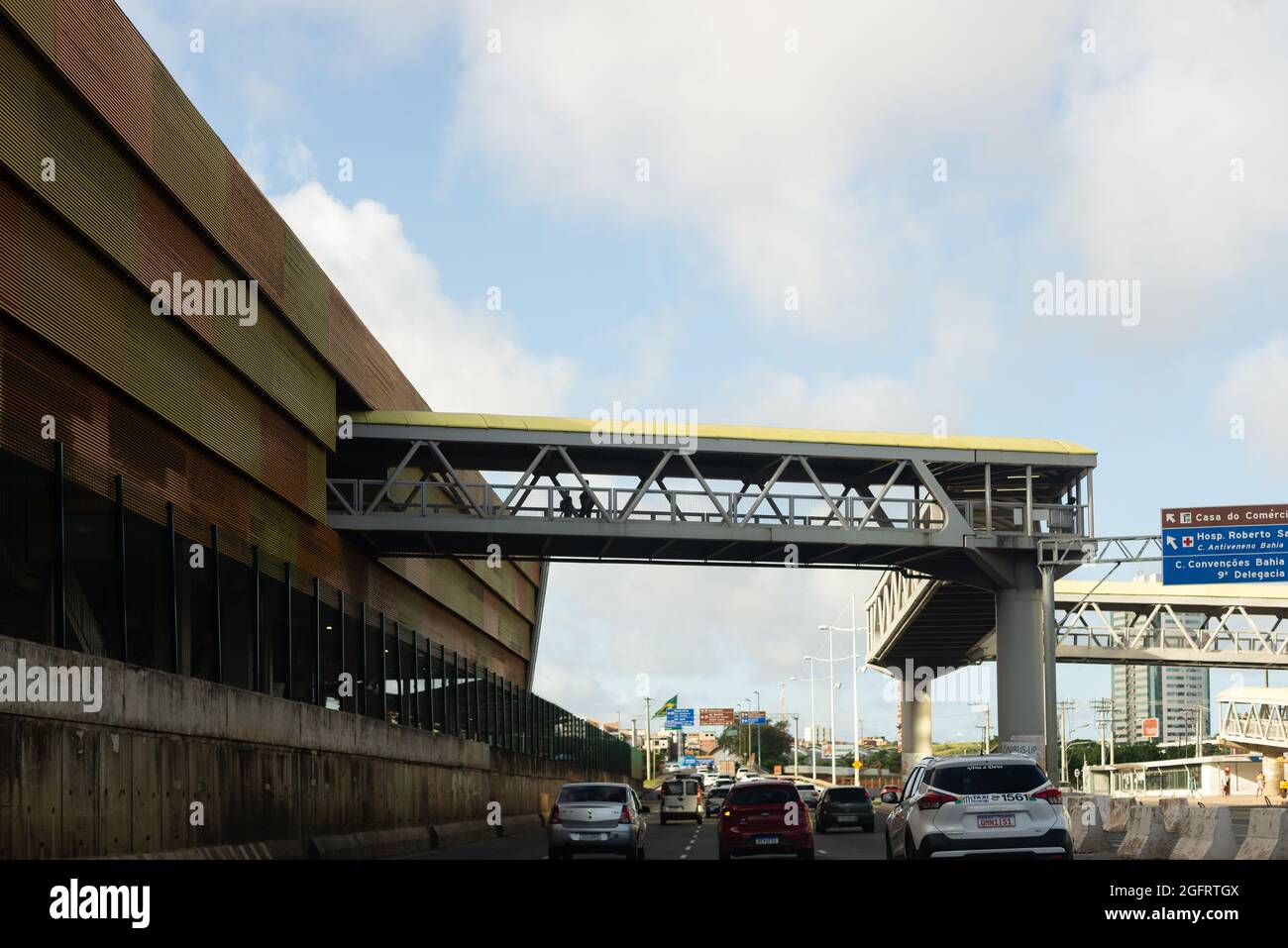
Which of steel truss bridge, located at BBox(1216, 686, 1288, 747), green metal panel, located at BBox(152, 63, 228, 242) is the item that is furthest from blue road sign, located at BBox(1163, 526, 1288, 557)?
steel truss bridge, located at BBox(1216, 686, 1288, 747)

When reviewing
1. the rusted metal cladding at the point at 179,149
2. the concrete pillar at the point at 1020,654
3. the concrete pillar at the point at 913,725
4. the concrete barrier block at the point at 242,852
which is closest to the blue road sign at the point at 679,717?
the concrete pillar at the point at 913,725

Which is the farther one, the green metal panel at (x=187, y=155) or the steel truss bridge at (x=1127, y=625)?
the steel truss bridge at (x=1127, y=625)

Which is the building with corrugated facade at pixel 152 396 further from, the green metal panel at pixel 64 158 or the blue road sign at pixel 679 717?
the blue road sign at pixel 679 717

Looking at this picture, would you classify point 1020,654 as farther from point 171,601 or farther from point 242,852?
point 171,601

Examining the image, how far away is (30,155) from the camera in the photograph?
25234 mm

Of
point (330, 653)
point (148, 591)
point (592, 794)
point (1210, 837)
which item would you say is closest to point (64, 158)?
point (148, 591)

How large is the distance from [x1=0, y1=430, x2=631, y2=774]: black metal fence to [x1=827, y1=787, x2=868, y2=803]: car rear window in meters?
13.4

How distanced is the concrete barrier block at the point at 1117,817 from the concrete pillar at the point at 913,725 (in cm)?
4814

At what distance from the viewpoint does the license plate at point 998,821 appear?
19594 millimetres

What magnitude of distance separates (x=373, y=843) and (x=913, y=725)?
187 ft

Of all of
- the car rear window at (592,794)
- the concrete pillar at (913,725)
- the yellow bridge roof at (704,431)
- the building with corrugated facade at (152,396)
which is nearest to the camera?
the building with corrugated facade at (152,396)
